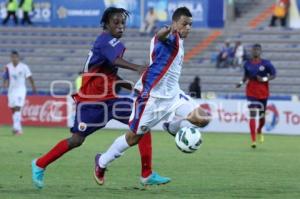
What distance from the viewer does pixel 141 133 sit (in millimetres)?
11781

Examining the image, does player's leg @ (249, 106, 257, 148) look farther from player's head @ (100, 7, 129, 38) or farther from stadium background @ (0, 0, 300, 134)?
player's head @ (100, 7, 129, 38)

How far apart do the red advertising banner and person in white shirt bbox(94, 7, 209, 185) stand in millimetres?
18170

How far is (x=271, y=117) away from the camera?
28.2m

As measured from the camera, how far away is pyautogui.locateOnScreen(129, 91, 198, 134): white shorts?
11727 millimetres

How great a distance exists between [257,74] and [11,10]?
1987 centimetres

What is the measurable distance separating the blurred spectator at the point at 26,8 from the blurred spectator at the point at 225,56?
899 centimetres

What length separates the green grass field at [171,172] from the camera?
1131cm

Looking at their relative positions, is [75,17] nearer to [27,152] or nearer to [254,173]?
[27,152]

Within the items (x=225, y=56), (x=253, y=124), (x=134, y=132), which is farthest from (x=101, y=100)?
(x=225, y=56)

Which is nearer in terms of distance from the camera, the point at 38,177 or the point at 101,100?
the point at 38,177

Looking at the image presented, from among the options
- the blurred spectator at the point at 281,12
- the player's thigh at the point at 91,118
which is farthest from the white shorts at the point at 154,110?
the blurred spectator at the point at 281,12

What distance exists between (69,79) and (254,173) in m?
22.5

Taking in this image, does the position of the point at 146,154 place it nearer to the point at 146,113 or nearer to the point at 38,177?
the point at 146,113

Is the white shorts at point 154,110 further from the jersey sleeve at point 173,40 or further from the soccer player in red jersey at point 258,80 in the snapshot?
the soccer player in red jersey at point 258,80
